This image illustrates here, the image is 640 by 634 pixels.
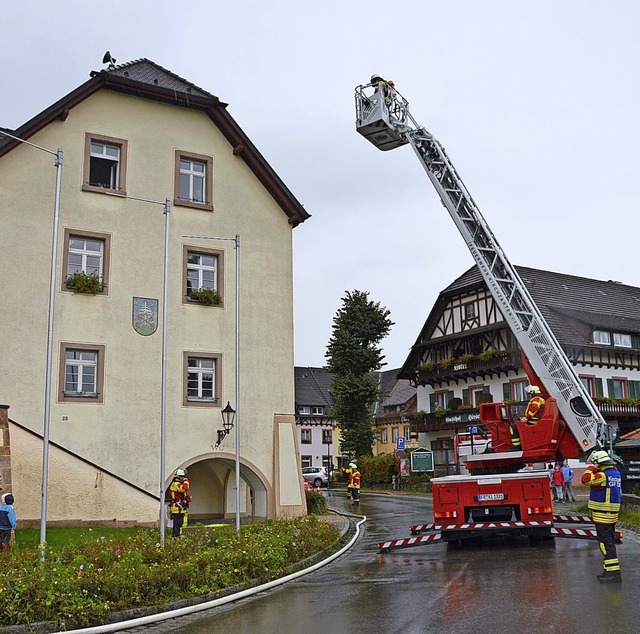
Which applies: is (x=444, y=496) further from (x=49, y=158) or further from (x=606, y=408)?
(x=606, y=408)

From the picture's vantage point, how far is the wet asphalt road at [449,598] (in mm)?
8367

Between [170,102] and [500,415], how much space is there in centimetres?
1277

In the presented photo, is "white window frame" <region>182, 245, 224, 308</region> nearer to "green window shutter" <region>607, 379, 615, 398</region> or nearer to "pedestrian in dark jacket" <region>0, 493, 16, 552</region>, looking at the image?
"pedestrian in dark jacket" <region>0, 493, 16, 552</region>

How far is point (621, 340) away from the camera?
4603 cm

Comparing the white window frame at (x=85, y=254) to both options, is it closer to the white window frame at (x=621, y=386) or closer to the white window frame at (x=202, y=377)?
the white window frame at (x=202, y=377)

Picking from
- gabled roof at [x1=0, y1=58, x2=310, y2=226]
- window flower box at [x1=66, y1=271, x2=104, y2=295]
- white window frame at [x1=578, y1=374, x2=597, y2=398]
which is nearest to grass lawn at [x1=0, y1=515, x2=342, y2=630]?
window flower box at [x1=66, y1=271, x2=104, y2=295]

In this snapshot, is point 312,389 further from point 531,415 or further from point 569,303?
point 531,415

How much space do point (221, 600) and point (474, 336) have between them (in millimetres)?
37603

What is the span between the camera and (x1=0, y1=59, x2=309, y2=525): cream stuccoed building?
2009 cm

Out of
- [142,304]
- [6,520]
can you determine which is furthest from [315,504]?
[6,520]

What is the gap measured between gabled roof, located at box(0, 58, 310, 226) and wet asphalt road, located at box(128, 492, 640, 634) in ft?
40.8

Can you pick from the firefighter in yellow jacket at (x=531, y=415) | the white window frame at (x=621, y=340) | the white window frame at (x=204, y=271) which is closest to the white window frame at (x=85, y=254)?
the white window frame at (x=204, y=271)

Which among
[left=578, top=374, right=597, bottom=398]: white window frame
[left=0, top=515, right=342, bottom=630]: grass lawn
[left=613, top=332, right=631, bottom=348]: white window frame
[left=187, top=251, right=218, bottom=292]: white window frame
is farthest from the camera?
[left=613, top=332, right=631, bottom=348]: white window frame

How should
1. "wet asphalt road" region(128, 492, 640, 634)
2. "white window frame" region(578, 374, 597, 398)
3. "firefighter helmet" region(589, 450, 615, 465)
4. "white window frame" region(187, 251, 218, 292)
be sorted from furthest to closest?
"white window frame" region(578, 374, 597, 398), "white window frame" region(187, 251, 218, 292), "firefighter helmet" region(589, 450, 615, 465), "wet asphalt road" region(128, 492, 640, 634)
